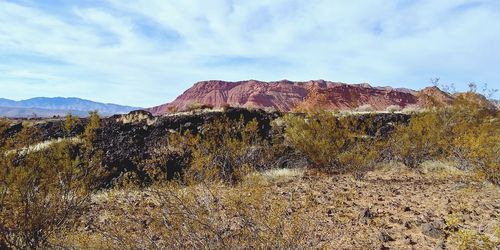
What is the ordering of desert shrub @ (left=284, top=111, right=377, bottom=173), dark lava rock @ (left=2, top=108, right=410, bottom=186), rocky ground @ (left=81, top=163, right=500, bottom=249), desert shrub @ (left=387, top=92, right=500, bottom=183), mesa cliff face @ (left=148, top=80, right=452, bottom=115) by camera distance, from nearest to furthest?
rocky ground @ (left=81, top=163, right=500, bottom=249) → desert shrub @ (left=387, top=92, right=500, bottom=183) → desert shrub @ (left=284, top=111, right=377, bottom=173) → dark lava rock @ (left=2, top=108, right=410, bottom=186) → mesa cliff face @ (left=148, top=80, right=452, bottom=115)

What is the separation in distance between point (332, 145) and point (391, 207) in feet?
14.7

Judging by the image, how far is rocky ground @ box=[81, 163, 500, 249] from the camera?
6.71 meters

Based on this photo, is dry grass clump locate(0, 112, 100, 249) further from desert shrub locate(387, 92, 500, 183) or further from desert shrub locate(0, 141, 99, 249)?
desert shrub locate(387, 92, 500, 183)

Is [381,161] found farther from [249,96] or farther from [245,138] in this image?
[249,96]

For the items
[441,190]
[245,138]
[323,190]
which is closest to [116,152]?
[245,138]

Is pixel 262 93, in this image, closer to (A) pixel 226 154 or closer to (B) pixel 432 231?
(A) pixel 226 154

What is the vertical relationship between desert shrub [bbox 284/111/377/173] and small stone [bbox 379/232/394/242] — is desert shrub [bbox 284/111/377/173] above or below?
above

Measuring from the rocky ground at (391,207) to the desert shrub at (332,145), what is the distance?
0.45m

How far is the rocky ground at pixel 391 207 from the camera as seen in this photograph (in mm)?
6715

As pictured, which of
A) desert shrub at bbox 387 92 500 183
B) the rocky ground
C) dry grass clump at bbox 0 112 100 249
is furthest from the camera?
desert shrub at bbox 387 92 500 183

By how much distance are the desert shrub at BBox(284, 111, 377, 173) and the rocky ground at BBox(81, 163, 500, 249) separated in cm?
45

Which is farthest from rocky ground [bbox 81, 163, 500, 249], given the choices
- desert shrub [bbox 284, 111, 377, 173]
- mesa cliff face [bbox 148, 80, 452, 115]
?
mesa cliff face [bbox 148, 80, 452, 115]

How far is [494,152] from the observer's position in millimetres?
9898

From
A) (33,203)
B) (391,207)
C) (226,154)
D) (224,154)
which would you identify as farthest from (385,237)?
(224,154)
